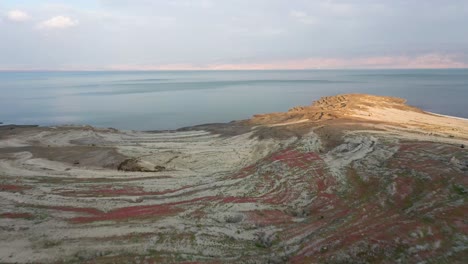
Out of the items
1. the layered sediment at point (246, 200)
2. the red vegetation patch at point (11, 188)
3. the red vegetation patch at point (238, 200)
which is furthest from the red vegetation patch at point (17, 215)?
the red vegetation patch at point (238, 200)

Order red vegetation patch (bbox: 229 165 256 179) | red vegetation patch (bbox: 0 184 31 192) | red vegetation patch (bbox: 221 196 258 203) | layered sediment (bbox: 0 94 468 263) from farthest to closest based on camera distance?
1. red vegetation patch (bbox: 229 165 256 179)
2. red vegetation patch (bbox: 0 184 31 192)
3. red vegetation patch (bbox: 221 196 258 203)
4. layered sediment (bbox: 0 94 468 263)

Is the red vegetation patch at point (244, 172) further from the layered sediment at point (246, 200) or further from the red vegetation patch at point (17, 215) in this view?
the red vegetation patch at point (17, 215)

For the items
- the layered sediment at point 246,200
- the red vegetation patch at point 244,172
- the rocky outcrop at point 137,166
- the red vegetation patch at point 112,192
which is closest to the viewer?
the layered sediment at point 246,200

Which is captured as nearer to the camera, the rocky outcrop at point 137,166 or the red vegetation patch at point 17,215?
the red vegetation patch at point 17,215

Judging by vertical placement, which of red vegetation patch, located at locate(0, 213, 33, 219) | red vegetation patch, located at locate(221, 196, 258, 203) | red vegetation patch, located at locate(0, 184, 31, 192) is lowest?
red vegetation patch, located at locate(221, 196, 258, 203)

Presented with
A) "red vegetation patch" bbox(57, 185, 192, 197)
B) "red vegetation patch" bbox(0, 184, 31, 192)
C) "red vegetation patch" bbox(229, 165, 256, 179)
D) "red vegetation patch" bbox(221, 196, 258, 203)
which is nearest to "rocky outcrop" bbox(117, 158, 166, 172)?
"red vegetation patch" bbox(57, 185, 192, 197)

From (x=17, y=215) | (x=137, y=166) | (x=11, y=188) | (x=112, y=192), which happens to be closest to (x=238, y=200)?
(x=112, y=192)

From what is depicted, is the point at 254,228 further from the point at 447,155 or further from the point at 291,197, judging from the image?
the point at 447,155

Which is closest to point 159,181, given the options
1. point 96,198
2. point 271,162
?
point 96,198

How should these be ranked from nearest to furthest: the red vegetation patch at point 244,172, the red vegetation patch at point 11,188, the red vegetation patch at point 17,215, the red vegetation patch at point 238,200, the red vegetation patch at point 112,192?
the red vegetation patch at point 17,215 < the red vegetation patch at point 238,200 < the red vegetation patch at point 112,192 < the red vegetation patch at point 11,188 < the red vegetation patch at point 244,172

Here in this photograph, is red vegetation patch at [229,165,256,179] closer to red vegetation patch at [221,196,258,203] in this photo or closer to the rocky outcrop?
red vegetation patch at [221,196,258,203]
